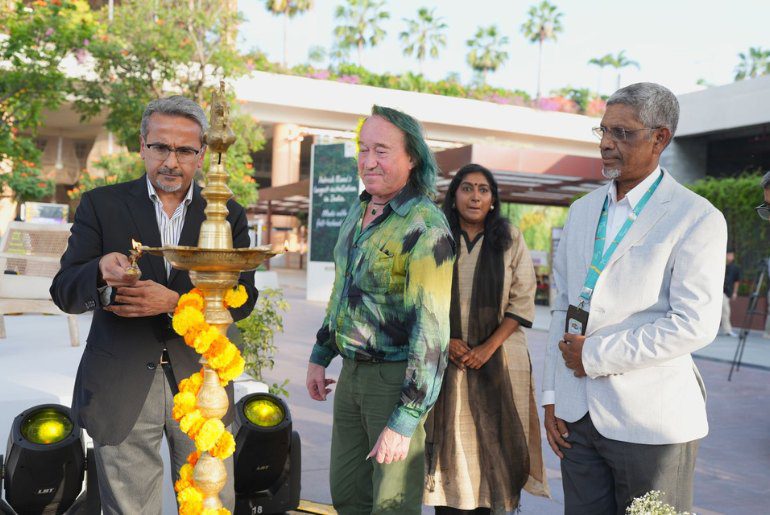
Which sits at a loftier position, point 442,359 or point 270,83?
point 270,83

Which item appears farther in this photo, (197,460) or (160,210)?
(160,210)

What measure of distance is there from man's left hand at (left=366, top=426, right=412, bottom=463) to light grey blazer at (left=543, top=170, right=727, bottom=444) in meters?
0.56

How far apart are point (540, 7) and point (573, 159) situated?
163ft

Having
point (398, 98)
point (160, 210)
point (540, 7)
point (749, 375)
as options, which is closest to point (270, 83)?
point (398, 98)

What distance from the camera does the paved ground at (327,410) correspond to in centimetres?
432

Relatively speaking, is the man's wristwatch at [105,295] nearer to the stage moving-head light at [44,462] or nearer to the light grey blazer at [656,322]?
the stage moving-head light at [44,462]

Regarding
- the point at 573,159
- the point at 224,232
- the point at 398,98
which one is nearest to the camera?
the point at 224,232

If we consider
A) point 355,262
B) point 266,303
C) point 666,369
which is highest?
point 355,262

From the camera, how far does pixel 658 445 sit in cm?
218

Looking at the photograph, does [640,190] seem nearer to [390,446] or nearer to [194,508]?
[390,446]

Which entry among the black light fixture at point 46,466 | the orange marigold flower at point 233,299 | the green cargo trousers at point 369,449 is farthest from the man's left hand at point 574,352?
the black light fixture at point 46,466

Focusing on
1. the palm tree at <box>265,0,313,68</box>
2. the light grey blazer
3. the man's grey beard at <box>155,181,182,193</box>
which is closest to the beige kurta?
the light grey blazer

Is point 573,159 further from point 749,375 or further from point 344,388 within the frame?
point 344,388

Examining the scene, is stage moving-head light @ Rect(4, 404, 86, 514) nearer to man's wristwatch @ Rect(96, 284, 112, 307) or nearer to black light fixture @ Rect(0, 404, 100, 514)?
black light fixture @ Rect(0, 404, 100, 514)
